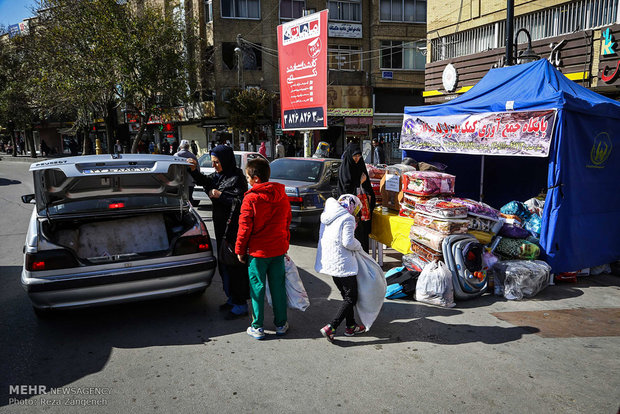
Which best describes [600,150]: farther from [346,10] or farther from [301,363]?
[346,10]

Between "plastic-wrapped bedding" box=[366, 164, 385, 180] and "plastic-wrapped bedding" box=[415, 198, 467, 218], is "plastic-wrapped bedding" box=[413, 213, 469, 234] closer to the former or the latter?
"plastic-wrapped bedding" box=[415, 198, 467, 218]

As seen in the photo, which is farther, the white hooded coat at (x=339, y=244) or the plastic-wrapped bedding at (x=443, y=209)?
the plastic-wrapped bedding at (x=443, y=209)

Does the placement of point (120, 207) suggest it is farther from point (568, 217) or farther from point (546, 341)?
point (568, 217)

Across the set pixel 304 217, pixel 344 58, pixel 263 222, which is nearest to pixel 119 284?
pixel 263 222

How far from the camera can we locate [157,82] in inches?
955

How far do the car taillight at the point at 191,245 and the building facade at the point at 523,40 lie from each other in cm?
745

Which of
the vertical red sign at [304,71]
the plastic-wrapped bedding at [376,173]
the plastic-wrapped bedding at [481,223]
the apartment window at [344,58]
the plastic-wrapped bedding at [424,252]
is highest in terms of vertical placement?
the apartment window at [344,58]

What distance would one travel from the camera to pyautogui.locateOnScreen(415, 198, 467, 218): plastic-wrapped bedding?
5539 millimetres

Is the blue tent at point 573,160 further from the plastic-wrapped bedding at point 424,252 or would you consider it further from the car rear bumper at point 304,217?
the car rear bumper at point 304,217

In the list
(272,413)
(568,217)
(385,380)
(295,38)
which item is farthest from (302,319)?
(295,38)

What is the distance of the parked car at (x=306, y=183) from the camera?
8250 millimetres

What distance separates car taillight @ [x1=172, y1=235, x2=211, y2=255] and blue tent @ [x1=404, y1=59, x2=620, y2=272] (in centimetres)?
443

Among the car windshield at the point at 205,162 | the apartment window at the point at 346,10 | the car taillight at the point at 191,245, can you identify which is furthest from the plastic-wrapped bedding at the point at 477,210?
the apartment window at the point at 346,10

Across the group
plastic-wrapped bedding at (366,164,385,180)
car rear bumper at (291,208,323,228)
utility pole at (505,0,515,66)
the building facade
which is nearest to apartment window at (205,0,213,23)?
the building facade
